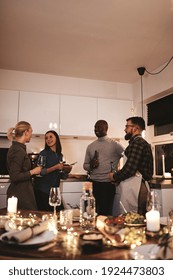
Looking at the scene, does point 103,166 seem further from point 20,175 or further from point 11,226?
point 11,226

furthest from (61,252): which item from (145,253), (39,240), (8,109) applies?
(8,109)

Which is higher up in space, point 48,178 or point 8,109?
point 8,109

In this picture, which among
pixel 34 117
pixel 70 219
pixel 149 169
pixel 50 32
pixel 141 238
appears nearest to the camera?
pixel 141 238

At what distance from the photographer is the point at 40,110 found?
9.59 feet

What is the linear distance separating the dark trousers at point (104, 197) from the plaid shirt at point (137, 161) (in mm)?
428

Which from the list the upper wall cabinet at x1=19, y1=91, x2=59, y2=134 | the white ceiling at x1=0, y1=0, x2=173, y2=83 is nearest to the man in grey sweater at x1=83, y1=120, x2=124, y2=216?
the white ceiling at x1=0, y1=0, x2=173, y2=83

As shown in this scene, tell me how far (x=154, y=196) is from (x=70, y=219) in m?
0.36

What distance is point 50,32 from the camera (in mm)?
2072

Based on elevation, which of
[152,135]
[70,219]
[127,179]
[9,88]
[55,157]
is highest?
[9,88]

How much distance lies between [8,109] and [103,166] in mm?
1318

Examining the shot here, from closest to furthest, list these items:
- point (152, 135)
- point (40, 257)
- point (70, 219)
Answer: point (40, 257), point (70, 219), point (152, 135)

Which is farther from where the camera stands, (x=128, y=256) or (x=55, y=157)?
(x=55, y=157)
